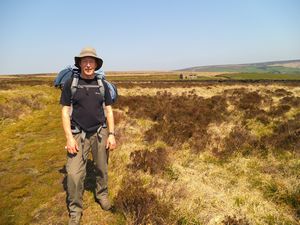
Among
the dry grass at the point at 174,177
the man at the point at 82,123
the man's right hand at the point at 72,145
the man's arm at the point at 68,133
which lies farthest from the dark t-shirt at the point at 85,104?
the dry grass at the point at 174,177

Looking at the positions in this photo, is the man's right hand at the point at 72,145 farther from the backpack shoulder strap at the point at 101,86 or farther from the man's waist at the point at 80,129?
the backpack shoulder strap at the point at 101,86

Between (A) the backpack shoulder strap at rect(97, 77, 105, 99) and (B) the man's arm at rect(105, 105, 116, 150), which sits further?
(B) the man's arm at rect(105, 105, 116, 150)

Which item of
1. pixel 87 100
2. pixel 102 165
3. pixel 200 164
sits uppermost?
pixel 87 100

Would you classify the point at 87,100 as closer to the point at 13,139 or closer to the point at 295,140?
the point at 295,140

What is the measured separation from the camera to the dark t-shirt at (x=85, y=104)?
12.4 feet

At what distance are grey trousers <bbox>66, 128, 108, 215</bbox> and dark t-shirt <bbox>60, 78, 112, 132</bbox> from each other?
0.60 feet

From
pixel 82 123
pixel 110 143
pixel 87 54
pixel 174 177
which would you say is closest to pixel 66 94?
pixel 82 123

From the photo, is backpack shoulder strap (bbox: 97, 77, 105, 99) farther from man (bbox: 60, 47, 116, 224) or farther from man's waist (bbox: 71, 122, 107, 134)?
man's waist (bbox: 71, 122, 107, 134)

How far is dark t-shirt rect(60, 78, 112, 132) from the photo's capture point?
12.4 feet

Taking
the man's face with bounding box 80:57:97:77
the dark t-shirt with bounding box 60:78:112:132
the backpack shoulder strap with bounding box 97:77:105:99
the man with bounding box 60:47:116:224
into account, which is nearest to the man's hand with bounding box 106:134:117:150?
the man with bounding box 60:47:116:224

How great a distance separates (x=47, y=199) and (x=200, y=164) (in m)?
3.42

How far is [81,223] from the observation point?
3967 millimetres

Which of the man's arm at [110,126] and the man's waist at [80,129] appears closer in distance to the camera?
the man's waist at [80,129]

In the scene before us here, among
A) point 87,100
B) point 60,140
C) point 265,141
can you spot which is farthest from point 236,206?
point 60,140
